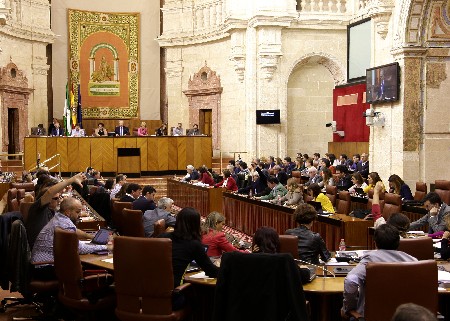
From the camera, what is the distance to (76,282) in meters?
5.81

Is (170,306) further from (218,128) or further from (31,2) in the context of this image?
(31,2)

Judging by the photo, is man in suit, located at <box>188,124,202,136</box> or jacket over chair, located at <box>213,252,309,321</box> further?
man in suit, located at <box>188,124,202,136</box>

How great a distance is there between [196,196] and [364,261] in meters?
12.3

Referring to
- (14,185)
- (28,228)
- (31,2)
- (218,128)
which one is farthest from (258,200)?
(31,2)

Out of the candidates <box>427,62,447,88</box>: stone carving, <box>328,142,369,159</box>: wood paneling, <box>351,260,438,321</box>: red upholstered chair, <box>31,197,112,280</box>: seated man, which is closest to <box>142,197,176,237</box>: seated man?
<box>31,197,112,280</box>: seated man

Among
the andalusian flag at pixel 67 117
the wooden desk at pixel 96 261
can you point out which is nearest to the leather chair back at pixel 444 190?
the wooden desk at pixel 96 261

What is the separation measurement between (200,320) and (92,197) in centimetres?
567

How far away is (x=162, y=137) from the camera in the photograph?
21.6 m

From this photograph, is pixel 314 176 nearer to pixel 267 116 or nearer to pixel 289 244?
pixel 267 116

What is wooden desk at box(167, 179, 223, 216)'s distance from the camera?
1580 centimetres

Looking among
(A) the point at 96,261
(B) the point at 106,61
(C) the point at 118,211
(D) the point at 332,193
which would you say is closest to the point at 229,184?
(D) the point at 332,193

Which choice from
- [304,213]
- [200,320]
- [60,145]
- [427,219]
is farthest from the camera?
[60,145]

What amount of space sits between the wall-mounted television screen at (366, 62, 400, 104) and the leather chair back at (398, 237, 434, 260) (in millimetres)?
8562

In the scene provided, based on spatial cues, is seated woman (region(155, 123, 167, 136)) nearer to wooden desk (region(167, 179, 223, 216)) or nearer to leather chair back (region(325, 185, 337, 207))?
wooden desk (region(167, 179, 223, 216))
